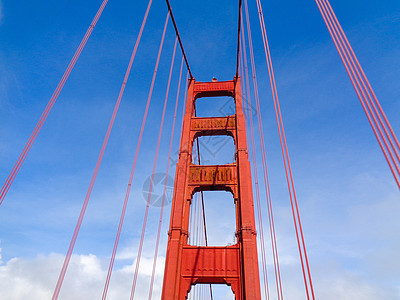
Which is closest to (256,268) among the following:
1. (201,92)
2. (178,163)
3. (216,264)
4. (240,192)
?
(216,264)

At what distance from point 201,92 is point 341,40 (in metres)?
19.2

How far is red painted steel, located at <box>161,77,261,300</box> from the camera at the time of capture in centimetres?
1485

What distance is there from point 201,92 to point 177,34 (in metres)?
5.94

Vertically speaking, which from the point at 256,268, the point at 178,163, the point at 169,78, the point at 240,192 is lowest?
the point at 256,268

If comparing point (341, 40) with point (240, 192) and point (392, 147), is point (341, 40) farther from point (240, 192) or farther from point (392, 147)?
point (240, 192)

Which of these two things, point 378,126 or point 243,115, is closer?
point 378,126

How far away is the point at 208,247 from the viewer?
1611 cm

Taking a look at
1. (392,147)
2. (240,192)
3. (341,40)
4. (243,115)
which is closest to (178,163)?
(240,192)

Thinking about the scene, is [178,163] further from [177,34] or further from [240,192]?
[177,34]

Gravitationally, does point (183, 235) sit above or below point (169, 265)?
above

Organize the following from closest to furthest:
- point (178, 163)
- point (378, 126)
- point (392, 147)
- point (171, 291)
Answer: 1. point (392, 147)
2. point (378, 126)
3. point (171, 291)
4. point (178, 163)

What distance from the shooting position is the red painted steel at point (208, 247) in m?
14.9

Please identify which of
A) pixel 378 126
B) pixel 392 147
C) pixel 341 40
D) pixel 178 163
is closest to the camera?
pixel 392 147

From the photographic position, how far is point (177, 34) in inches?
948
